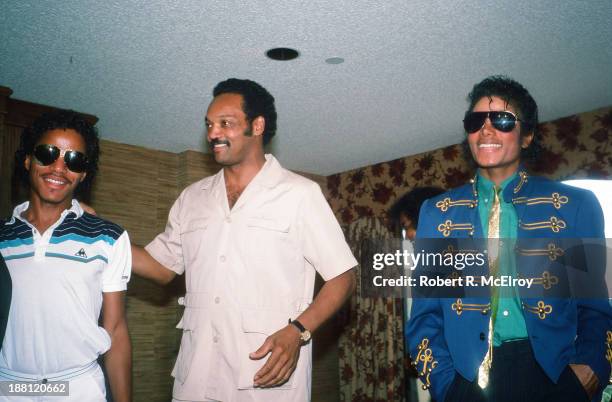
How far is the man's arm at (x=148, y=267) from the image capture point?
6.64 ft

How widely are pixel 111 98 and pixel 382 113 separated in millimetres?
2349

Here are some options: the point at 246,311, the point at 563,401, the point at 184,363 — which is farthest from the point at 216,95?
the point at 563,401

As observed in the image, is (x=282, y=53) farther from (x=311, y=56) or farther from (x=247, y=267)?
(x=247, y=267)

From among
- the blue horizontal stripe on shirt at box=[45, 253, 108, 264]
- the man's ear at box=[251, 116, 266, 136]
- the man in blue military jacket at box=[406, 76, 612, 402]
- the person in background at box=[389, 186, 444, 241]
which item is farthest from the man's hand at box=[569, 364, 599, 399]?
the person in background at box=[389, 186, 444, 241]

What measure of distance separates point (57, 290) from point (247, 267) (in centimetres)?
63

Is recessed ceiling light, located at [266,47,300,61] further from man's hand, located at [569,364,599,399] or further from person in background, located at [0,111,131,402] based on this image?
man's hand, located at [569,364,599,399]

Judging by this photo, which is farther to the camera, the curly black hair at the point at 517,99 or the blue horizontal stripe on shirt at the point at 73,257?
the curly black hair at the point at 517,99

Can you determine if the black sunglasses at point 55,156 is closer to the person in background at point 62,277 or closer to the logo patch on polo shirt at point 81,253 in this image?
the person in background at point 62,277

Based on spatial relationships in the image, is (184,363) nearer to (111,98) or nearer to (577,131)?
(111,98)

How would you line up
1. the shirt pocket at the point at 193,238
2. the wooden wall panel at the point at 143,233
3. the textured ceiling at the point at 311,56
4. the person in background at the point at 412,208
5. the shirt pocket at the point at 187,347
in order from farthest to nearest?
the wooden wall panel at the point at 143,233 → the person in background at the point at 412,208 → the textured ceiling at the point at 311,56 → the shirt pocket at the point at 193,238 → the shirt pocket at the point at 187,347

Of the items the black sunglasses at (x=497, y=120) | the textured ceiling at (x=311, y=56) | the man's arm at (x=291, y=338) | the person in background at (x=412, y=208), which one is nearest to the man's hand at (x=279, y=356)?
the man's arm at (x=291, y=338)

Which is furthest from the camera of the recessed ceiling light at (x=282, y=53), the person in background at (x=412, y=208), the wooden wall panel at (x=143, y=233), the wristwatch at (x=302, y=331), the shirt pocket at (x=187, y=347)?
the wooden wall panel at (x=143, y=233)

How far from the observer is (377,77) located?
3877mm

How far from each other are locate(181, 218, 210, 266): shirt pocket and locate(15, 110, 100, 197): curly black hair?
1.50 ft
